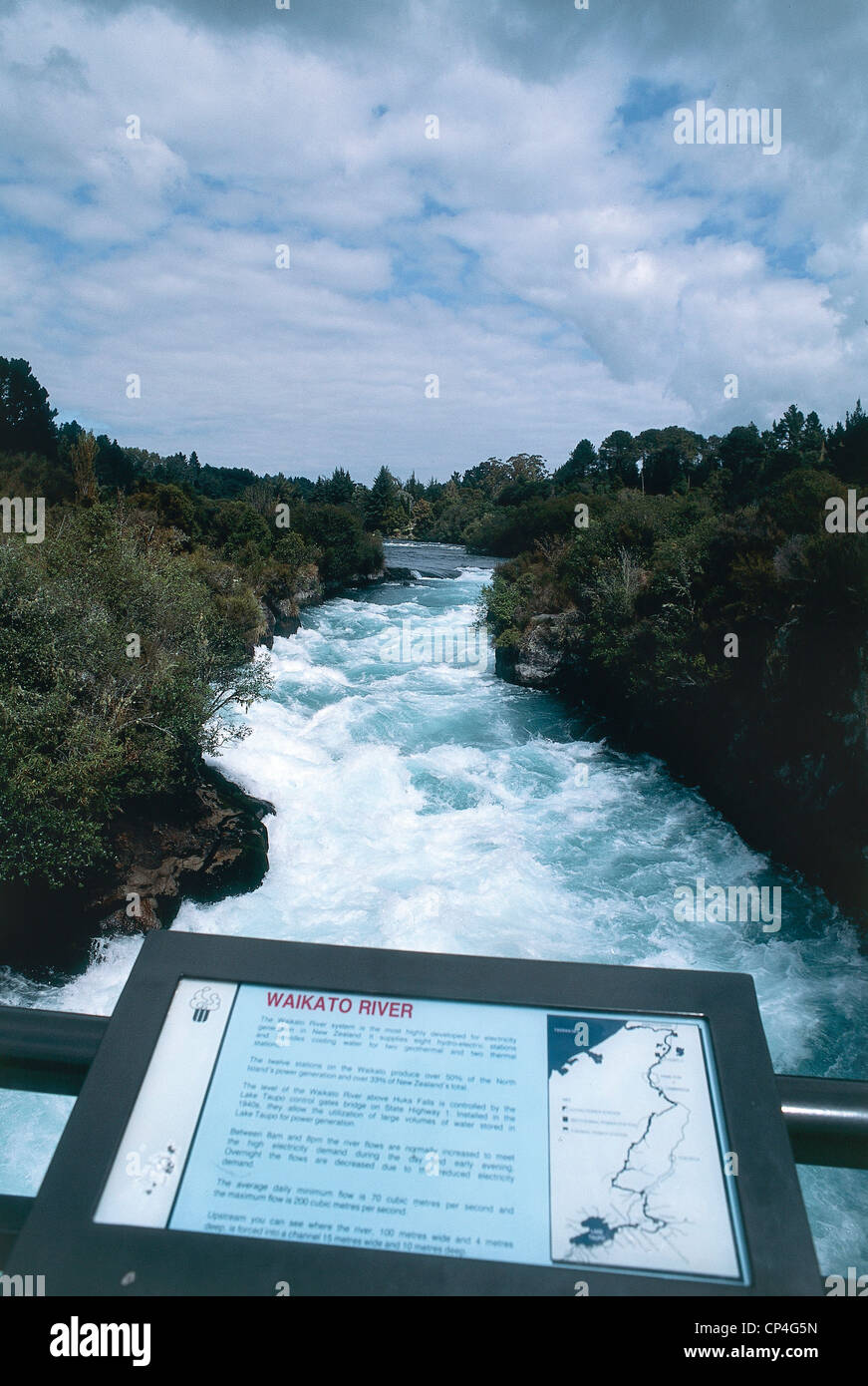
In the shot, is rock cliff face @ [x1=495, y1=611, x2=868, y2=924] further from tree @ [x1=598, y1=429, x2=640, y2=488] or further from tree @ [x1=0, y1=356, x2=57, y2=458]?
tree @ [x1=598, y1=429, x2=640, y2=488]

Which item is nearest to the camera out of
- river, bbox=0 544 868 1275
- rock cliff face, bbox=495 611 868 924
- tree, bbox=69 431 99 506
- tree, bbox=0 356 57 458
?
river, bbox=0 544 868 1275

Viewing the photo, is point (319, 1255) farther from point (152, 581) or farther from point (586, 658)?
point (586, 658)

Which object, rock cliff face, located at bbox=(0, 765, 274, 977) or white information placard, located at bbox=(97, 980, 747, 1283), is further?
rock cliff face, located at bbox=(0, 765, 274, 977)

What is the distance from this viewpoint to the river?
1036 cm

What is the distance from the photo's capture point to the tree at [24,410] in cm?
4138

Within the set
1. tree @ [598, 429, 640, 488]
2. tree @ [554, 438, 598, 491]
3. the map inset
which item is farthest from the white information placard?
tree @ [554, 438, 598, 491]

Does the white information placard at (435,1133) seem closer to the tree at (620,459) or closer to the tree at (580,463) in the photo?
the tree at (620,459)

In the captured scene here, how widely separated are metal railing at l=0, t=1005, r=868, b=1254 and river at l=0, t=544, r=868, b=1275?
7597 mm

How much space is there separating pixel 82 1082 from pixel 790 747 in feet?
49.5

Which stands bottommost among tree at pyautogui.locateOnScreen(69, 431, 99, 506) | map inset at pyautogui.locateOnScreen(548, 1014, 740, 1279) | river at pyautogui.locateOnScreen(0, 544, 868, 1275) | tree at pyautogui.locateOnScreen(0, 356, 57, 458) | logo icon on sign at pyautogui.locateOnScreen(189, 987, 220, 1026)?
river at pyautogui.locateOnScreen(0, 544, 868, 1275)

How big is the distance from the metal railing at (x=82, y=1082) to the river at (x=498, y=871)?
299 inches

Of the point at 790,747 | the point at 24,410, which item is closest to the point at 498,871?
the point at 790,747

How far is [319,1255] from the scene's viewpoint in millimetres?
1645
